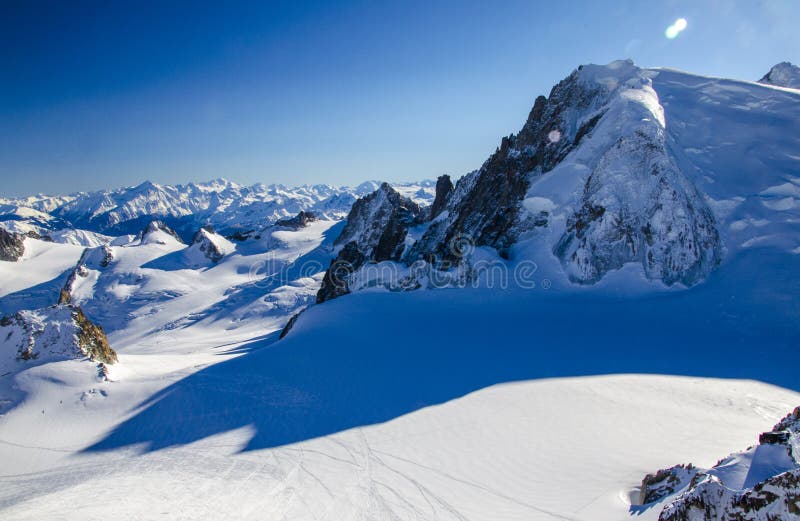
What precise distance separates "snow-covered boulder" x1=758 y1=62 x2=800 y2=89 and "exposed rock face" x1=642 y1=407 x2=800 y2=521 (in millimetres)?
40837

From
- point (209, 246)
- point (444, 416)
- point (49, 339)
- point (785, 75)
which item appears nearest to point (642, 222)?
point (444, 416)

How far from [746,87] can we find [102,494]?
37.9 meters

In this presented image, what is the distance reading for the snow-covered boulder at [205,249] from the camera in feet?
301

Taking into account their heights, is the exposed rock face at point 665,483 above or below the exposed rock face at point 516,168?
below

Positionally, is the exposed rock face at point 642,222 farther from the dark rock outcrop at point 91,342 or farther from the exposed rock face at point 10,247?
the exposed rock face at point 10,247

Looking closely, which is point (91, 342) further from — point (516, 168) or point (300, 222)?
point (300, 222)

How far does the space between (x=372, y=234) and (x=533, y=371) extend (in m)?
62.2

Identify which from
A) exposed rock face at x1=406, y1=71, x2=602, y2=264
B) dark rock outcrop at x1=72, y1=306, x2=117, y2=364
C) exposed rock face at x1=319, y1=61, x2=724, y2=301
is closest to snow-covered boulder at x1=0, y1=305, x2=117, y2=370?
dark rock outcrop at x1=72, y1=306, x2=117, y2=364

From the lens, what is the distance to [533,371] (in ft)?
46.5

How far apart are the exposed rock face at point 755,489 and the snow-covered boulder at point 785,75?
134ft

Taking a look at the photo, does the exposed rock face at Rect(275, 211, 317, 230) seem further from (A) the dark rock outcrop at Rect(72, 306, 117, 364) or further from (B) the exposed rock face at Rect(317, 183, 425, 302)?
(A) the dark rock outcrop at Rect(72, 306, 117, 364)

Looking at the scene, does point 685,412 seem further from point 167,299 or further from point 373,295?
point 167,299

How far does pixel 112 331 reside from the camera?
59750 mm

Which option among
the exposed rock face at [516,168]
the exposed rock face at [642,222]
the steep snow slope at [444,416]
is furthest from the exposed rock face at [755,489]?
the exposed rock face at [516,168]
